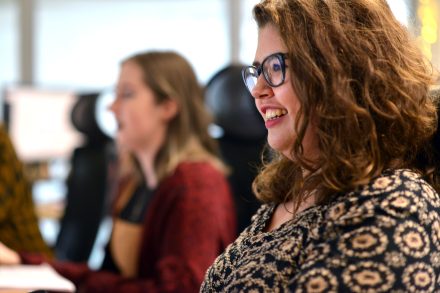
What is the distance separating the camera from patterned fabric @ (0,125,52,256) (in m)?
2.16

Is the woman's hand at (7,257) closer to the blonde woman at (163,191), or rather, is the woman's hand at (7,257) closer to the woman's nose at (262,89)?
the blonde woman at (163,191)

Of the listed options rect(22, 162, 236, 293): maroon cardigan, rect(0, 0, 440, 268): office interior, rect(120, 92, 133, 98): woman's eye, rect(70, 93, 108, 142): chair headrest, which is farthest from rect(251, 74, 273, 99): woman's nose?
rect(0, 0, 440, 268): office interior

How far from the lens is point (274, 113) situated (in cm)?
119

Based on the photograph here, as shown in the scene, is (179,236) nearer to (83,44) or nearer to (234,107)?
(234,107)

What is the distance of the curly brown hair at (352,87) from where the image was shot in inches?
42.4

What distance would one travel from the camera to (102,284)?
78.6 inches

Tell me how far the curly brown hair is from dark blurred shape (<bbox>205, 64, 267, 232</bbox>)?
1120mm

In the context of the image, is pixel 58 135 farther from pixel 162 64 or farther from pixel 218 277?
pixel 218 277

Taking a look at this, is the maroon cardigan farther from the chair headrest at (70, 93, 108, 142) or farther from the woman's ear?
the chair headrest at (70, 93, 108, 142)

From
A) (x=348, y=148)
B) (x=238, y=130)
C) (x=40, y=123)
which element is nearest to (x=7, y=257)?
(x=238, y=130)

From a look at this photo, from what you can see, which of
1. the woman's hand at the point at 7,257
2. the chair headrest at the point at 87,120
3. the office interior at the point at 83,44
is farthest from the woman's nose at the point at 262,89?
the office interior at the point at 83,44

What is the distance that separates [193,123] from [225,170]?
0.18 metres

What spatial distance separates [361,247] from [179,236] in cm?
97

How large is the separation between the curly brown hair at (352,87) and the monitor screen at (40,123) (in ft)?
10.5
